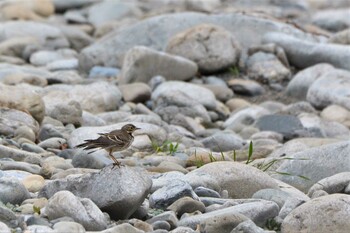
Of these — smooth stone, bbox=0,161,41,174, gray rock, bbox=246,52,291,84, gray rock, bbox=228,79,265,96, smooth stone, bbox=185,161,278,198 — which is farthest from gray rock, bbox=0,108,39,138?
gray rock, bbox=246,52,291,84

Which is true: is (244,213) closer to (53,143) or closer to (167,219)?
(167,219)

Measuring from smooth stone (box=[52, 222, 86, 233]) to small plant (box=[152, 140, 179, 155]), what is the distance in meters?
3.70

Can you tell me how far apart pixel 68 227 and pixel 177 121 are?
605cm

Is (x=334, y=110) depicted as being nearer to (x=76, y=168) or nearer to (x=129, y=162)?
(x=129, y=162)

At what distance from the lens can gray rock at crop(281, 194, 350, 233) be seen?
19.7 feet

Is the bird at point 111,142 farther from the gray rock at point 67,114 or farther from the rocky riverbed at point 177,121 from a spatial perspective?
the gray rock at point 67,114

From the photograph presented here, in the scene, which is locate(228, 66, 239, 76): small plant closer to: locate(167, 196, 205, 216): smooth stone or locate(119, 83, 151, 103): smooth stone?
locate(119, 83, 151, 103): smooth stone

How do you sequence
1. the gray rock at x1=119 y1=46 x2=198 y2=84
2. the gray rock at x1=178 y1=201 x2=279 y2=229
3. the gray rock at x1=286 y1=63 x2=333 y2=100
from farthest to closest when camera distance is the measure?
the gray rock at x1=286 y1=63 x2=333 y2=100, the gray rock at x1=119 y1=46 x2=198 y2=84, the gray rock at x1=178 y1=201 x2=279 y2=229

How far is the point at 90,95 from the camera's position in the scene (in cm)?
1173

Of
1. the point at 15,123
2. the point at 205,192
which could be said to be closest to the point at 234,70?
the point at 15,123

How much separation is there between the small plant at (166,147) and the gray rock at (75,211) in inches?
134

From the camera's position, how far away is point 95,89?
11953mm

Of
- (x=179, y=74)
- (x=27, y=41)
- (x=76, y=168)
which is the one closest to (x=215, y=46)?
(x=179, y=74)

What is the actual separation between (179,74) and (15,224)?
26.5 ft
